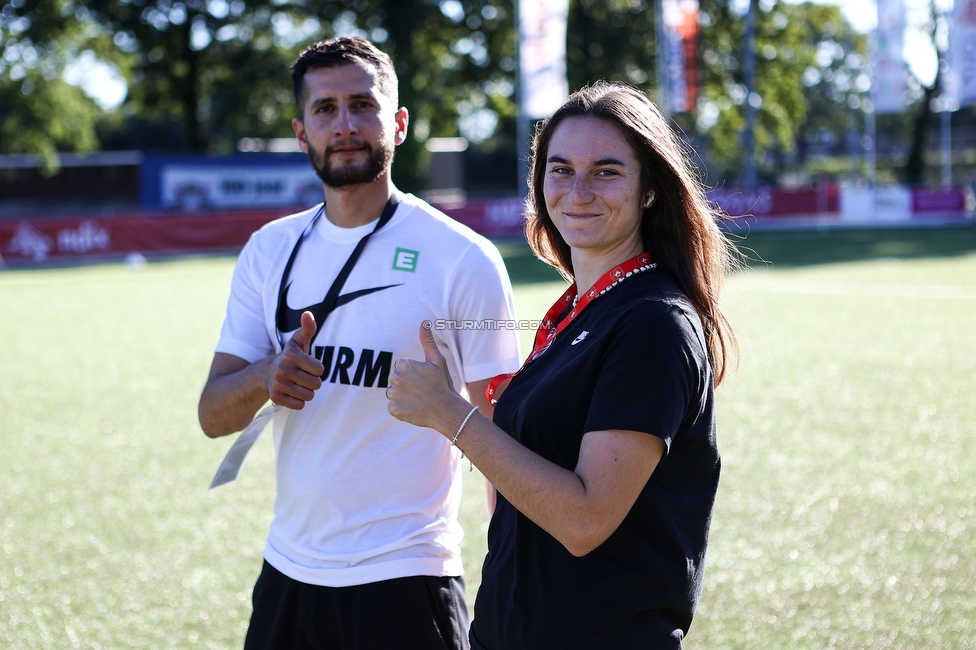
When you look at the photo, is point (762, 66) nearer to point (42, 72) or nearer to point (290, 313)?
point (42, 72)

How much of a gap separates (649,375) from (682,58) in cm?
3372

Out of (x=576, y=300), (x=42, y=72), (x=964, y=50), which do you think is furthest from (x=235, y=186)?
(x=576, y=300)

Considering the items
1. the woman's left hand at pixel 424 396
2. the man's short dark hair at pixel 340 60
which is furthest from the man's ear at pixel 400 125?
the woman's left hand at pixel 424 396

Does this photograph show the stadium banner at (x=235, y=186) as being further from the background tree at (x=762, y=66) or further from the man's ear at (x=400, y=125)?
the man's ear at (x=400, y=125)

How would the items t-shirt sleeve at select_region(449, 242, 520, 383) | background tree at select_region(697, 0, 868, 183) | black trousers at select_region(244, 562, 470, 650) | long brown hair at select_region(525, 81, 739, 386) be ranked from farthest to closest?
background tree at select_region(697, 0, 868, 183)
t-shirt sleeve at select_region(449, 242, 520, 383)
black trousers at select_region(244, 562, 470, 650)
long brown hair at select_region(525, 81, 739, 386)

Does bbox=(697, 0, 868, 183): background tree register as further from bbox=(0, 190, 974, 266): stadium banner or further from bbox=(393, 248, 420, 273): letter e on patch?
bbox=(393, 248, 420, 273): letter e on patch

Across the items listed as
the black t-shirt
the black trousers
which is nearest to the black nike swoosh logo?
the black trousers

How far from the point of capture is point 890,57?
107ft

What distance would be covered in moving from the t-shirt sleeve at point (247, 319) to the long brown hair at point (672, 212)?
128cm

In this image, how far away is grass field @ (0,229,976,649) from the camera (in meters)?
4.43

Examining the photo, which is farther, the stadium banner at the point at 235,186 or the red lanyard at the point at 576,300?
the stadium banner at the point at 235,186

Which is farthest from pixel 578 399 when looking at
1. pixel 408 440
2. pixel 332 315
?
pixel 332 315

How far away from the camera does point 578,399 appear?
197 centimetres

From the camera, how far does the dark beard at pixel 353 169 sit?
2.96 metres
